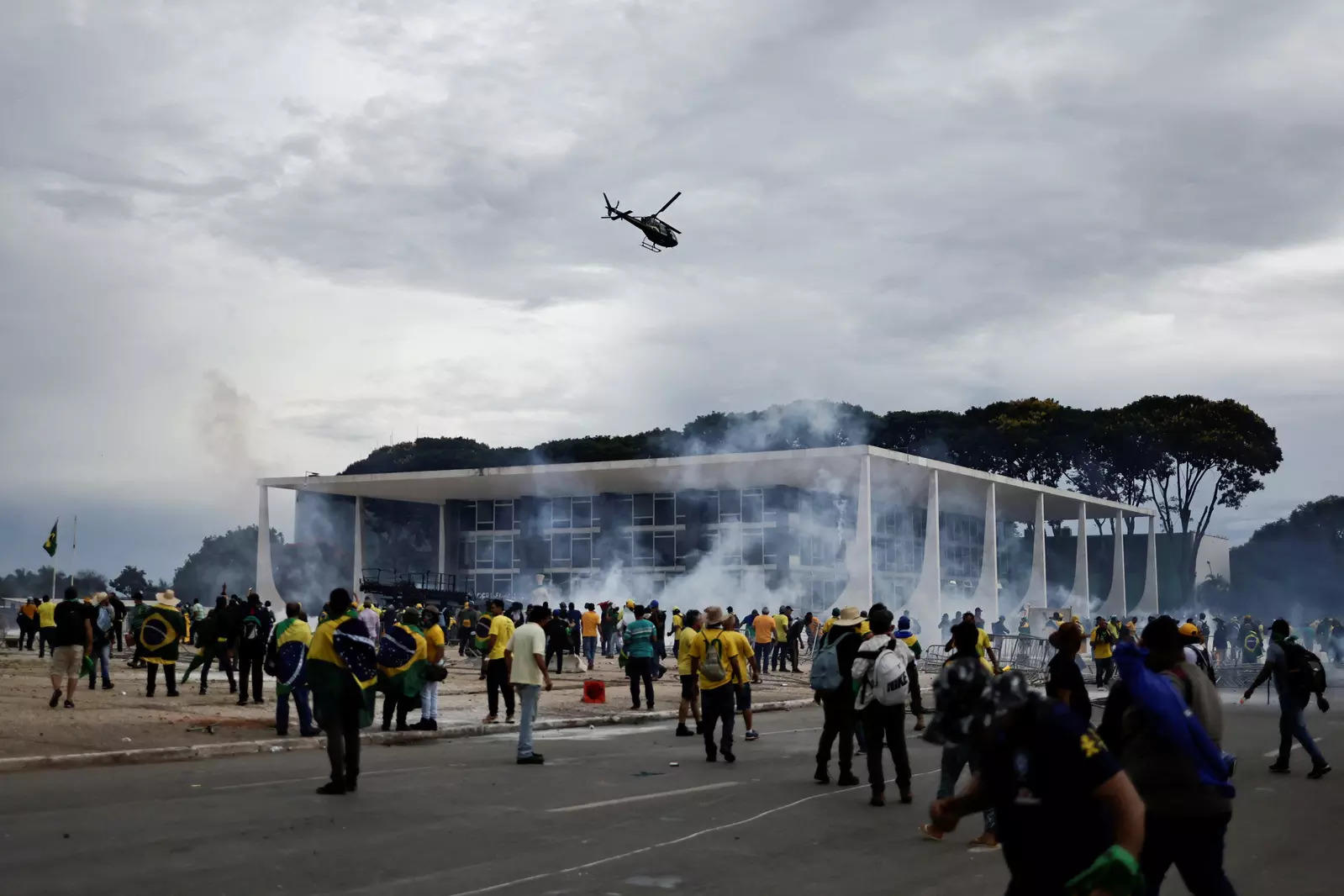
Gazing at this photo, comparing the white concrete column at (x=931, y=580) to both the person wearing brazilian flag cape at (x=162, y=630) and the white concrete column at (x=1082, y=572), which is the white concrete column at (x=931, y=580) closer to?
the white concrete column at (x=1082, y=572)

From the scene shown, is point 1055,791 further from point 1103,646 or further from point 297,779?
point 1103,646

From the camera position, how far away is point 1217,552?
3423 inches

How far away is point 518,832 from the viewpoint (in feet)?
31.5

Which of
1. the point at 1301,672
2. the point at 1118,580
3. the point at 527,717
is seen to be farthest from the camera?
the point at 1118,580

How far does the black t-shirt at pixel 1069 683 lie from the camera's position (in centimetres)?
914

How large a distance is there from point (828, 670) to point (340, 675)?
179 inches

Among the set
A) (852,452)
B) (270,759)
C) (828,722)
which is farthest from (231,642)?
(852,452)

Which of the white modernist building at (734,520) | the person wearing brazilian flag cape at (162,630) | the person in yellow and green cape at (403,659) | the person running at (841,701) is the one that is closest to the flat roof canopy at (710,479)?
the white modernist building at (734,520)

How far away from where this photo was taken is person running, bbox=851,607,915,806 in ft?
36.5

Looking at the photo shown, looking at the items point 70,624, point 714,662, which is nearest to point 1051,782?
point 714,662

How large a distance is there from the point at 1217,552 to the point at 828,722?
83.0 meters

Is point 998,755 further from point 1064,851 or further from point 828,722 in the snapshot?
point 828,722

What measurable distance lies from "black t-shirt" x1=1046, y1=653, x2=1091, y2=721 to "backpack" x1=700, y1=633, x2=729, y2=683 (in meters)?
4.92

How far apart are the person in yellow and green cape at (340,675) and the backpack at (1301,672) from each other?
31.1ft
